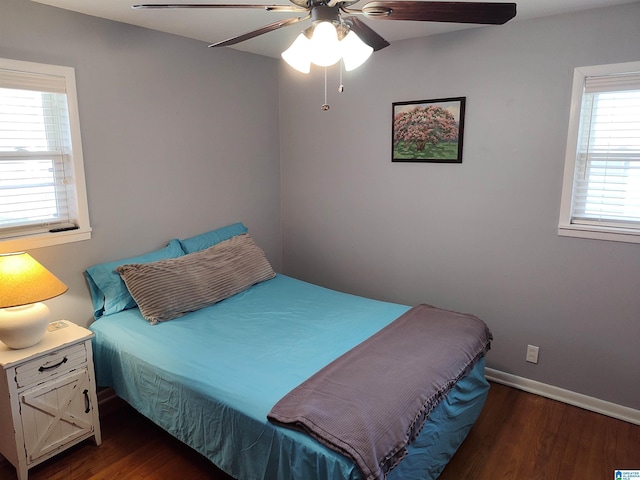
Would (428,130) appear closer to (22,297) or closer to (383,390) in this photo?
(383,390)

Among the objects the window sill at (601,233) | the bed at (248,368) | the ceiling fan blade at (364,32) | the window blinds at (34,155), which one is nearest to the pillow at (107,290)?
the bed at (248,368)

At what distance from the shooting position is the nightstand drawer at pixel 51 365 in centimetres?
208

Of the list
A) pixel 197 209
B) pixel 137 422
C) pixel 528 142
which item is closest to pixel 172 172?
pixel 197 209

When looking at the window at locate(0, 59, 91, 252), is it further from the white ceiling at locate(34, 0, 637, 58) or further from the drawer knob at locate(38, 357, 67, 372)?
the drawer knob at locate(38, 357, 67, 372)

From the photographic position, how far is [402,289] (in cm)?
345

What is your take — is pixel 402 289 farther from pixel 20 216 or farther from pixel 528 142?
pixel 20 216

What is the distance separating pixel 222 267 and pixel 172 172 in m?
0.77

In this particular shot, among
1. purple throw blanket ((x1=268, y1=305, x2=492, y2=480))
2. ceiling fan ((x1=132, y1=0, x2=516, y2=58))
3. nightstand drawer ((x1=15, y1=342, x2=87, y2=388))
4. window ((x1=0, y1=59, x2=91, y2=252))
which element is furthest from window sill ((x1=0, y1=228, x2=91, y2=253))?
purple throw blanket ((x1=268, y1=305, x2=492, y2=480))

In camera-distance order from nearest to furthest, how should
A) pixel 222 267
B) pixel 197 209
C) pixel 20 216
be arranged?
pixel 20 216 < pixel 222 267 < pixel 197 209

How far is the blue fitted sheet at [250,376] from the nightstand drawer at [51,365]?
0.62 feet

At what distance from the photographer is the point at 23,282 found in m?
2.07

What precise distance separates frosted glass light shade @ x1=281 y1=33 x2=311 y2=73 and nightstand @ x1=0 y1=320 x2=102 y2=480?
176 centimetres

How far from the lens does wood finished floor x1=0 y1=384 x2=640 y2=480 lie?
2.22 meters

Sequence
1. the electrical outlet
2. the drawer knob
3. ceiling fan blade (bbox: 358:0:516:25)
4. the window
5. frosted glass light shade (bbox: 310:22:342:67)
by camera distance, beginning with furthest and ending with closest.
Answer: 1. the electrical outlet
2. the window
3. the drawer knob
4. frosted glass light shade (bbox: 310:22:342:67)
5. ceiling fan blade (bbox: 358:0:516:25)
